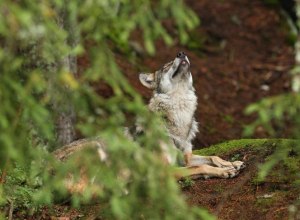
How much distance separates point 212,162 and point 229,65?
33.9 ft

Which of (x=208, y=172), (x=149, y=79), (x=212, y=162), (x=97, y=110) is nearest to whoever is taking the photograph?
(x=97, y=110)

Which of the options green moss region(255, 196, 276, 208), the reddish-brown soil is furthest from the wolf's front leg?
the reddish-brown soil

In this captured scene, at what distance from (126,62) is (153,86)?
245 inches

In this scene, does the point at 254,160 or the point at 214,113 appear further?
the point at 214,113

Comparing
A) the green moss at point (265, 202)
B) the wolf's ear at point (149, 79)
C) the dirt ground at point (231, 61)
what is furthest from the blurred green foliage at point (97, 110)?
the wolf's ear at point (149, 79)

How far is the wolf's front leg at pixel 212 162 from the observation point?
6.79 m

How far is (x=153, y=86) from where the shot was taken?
8070 mm

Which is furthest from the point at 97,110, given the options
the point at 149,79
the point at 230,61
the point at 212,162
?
the point at 230,61

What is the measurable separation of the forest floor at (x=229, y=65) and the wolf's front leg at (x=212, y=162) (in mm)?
127

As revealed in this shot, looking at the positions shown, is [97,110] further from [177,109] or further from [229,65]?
[229,65]

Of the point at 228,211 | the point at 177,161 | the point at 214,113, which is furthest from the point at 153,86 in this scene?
the point at 214,113

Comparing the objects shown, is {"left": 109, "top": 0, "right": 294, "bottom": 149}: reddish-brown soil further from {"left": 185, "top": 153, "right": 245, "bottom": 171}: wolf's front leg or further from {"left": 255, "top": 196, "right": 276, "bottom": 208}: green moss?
{"left": 255, "top": 196, "right": 276, "bottom": 208}: green moss

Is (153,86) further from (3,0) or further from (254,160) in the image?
(3,0)

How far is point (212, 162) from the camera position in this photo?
7.21m
